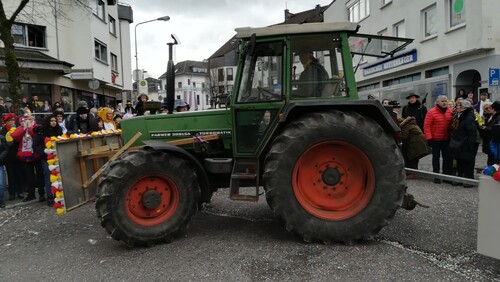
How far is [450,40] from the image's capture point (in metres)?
15.5

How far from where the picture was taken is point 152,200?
4.07 metres

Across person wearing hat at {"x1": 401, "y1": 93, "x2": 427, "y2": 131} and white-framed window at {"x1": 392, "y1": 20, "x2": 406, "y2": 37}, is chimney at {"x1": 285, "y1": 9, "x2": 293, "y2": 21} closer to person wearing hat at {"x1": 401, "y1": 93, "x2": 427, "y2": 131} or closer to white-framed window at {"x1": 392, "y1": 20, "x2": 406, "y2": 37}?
white-framed window at {"x1": 392, "y1": 20, "x2": 406, "y2": 37}

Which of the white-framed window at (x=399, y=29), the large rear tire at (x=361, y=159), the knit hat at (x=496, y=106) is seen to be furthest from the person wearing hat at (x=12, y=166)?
the white-framed window at (x=399, y=29)

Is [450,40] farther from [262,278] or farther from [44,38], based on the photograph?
[44,38]

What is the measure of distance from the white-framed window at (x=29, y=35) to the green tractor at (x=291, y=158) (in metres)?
16.5

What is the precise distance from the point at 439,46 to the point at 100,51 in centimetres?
1796

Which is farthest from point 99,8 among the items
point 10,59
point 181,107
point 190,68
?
point 190,68

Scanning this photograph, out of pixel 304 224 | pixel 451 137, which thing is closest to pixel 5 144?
pixel 304 224

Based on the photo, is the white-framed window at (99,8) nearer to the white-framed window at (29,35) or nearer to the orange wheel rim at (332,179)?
the white-framed window at (29,35)

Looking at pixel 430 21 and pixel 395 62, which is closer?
pixel 430 21

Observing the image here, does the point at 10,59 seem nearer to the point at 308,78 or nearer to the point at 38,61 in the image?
the point at 308,78

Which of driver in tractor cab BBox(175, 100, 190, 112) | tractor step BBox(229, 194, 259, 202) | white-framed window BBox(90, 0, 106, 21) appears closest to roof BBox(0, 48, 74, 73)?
white-framed window BBox(90, 0, 106, 21)

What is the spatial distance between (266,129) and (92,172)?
7.40ft

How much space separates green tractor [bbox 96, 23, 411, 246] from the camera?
392 centimetres
